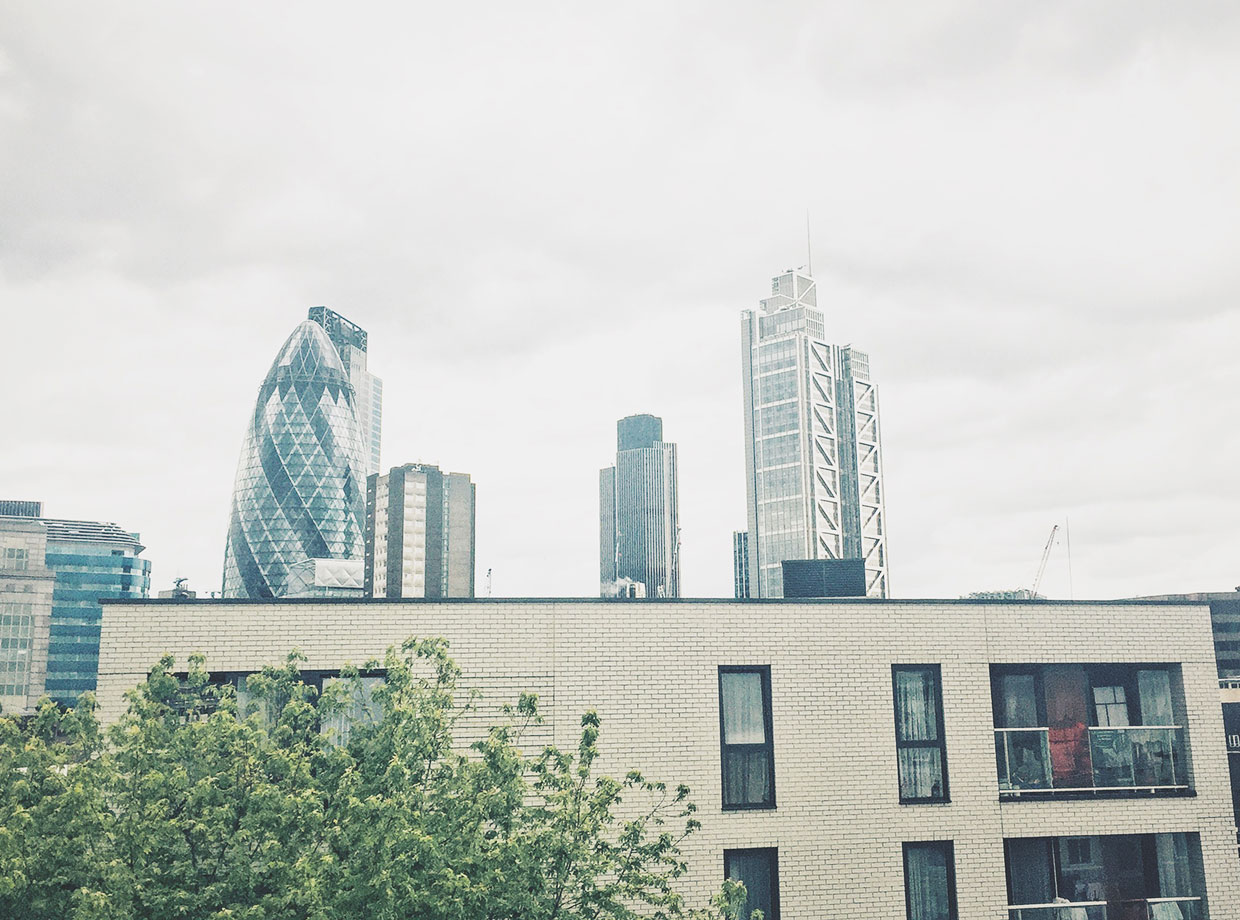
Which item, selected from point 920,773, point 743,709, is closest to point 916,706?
point 920,773

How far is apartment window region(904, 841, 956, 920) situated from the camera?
19.1 m

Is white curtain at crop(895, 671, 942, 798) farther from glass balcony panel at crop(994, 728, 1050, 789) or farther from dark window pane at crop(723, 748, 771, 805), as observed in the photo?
dark window pane at crop(723, 748, 771, 805)

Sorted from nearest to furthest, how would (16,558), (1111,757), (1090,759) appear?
1. (1090,759)
2. (1111,757)
3. (16,558)

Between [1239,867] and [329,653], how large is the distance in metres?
17.8

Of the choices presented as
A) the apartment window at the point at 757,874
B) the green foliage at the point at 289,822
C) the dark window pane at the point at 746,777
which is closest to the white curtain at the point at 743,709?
the dark window pane at the point at 746,777

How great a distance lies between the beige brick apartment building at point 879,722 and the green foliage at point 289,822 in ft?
11.8

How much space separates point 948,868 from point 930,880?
1.32 ft

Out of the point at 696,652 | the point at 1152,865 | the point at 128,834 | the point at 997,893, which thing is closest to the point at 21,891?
the point at 128,834

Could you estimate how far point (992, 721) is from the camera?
20.0 m

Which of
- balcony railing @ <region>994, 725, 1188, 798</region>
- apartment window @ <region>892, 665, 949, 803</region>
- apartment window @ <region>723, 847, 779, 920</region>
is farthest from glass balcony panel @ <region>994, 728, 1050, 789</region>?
apartment window @ <region>723, 847, 779, 920</region>

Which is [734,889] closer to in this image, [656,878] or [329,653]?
[656,878]

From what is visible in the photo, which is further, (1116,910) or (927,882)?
(1116,910)

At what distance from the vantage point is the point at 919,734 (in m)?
19.8

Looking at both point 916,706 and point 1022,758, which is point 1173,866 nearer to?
point 1022,758
